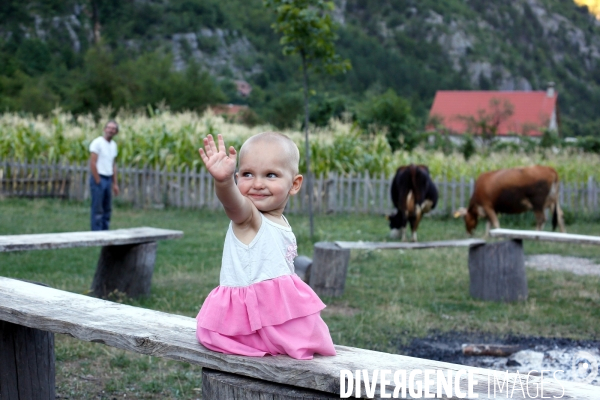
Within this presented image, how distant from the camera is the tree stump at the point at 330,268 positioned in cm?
762

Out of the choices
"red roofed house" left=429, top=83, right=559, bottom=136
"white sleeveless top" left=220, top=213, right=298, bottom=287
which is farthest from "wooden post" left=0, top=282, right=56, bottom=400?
"red roofed house" left=429, top=83, right=559, bottom=136

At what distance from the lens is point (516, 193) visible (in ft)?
42.5

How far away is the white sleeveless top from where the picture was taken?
2.67m

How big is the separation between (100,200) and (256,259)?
29.2 feet

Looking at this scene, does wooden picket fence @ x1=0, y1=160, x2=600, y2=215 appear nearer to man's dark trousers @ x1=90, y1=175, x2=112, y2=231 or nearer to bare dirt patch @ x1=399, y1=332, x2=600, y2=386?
man's dark trousers @ x1=90, y1=175, x2=112, y2=231

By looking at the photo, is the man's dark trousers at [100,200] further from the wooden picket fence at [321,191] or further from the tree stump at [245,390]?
the tree stump at [245,390]

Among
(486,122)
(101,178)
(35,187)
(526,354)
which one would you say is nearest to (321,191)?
(101,178)

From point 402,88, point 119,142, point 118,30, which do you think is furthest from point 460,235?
point 402,88

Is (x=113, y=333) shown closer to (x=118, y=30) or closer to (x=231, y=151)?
(x=231, y=151)

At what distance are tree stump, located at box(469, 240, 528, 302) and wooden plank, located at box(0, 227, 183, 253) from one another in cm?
351

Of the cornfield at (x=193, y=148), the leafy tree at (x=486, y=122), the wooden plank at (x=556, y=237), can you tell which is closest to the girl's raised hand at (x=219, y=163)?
the wooden plank at (x=556, y=237)

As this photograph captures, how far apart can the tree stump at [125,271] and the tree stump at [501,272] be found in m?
3.78

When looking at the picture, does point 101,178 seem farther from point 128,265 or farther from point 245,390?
point 245,390

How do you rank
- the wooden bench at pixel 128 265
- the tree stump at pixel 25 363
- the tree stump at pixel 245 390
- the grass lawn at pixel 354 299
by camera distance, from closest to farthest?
1. the tree stump at pixel 245 390
2. the tree stump at pixel 25 363
3. the grass lawn at pixel 354 299
4. the wooden bench at pixel 128 265
